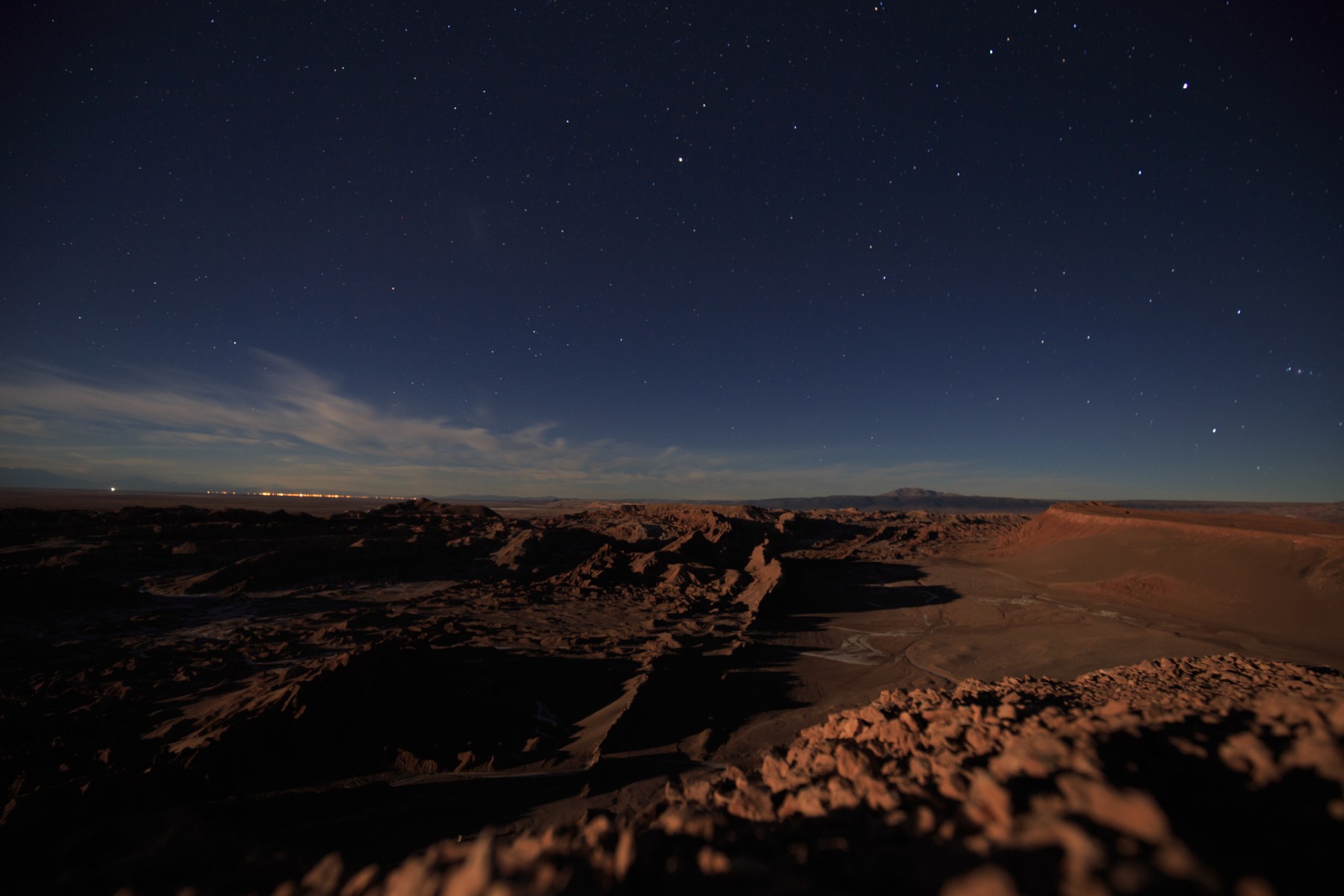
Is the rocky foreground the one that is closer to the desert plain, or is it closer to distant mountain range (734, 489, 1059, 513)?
the desert plain

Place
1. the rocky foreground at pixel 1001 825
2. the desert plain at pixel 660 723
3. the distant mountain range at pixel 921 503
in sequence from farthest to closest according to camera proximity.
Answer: the distant mountain range at pixel 921 503
the desert plain at pixel 660 723
the rocky foreground at pixel 1001 825

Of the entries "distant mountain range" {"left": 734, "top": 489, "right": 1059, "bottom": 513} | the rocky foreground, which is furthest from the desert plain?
"distant mountain range" {"left": 734, "top": 489, "right": 1059, "bottom": 513}

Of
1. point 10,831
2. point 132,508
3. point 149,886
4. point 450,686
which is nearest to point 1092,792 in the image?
point 149,886

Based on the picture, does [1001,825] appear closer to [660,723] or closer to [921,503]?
[660,723]

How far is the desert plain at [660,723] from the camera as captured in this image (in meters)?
1.70

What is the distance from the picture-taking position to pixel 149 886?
190cm

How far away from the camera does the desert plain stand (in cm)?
170

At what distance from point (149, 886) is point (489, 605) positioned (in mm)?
10527

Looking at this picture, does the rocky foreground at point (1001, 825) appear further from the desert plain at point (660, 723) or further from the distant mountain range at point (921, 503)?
the distant mountain range at point (921, 503)

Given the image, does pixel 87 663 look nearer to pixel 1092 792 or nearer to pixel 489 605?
pixel 489 605

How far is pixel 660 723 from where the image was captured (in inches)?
242

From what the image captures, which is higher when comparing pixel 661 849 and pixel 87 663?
pixel 661 849

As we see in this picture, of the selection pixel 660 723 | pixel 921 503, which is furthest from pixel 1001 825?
pixel 921 503

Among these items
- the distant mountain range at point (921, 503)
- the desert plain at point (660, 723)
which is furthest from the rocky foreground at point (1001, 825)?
the distant mountain range at point (921, 503)
